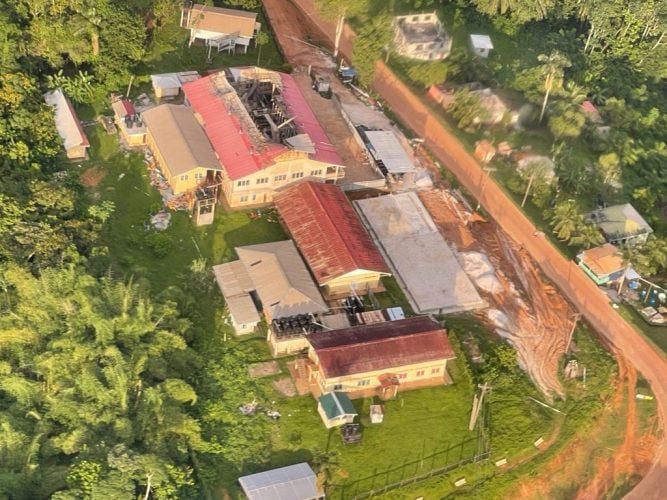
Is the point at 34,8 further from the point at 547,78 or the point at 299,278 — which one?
the point at 547,78

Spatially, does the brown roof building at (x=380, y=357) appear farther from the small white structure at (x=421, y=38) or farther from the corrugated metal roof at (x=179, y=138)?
the small white structure at (x=421, y=38)

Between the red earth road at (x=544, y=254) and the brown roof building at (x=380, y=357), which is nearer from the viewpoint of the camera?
the brown roof building at (x=380, y=357)

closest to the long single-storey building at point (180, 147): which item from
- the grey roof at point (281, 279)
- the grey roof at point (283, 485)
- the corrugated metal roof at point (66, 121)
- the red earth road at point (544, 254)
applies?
the corrugated metal roof at point (66, 121)

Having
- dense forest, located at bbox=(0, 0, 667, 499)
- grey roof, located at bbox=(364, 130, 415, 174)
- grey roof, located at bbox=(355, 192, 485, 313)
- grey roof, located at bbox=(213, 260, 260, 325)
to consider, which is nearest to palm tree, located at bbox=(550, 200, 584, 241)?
dense forest, located at bbox=(0, 0, 667, 499)

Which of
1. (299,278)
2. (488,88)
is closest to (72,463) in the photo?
(299,278)

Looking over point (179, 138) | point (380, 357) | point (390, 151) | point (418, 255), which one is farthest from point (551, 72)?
point (380, 357)

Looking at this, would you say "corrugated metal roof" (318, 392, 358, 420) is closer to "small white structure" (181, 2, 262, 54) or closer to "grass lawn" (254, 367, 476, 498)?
"grass lawn" (254, 367, 476, 498)
